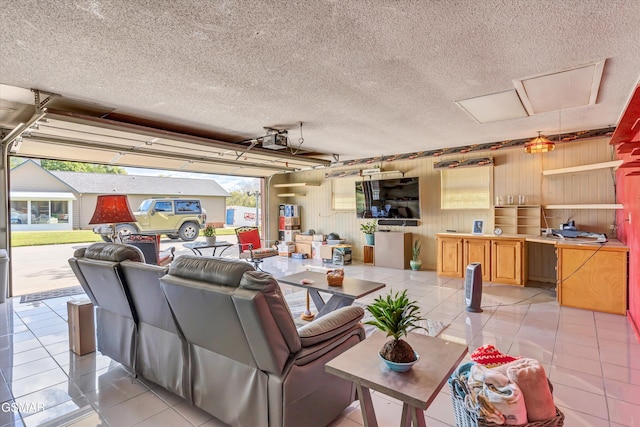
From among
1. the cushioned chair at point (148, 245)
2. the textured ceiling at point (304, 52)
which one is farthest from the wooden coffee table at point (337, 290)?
the cushioned chair at point (148, 245)

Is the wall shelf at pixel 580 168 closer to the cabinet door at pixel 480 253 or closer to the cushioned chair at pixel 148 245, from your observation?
the cabinet door at pixel 480 253

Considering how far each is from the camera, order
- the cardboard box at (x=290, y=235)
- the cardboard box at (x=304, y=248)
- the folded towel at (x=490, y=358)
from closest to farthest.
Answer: the folded towel at (x=490, y=358) → the cardboard box at (x=304, y=248) → the cardboard box at (x=290, y=235)

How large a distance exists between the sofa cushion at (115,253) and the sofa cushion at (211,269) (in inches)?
26.1

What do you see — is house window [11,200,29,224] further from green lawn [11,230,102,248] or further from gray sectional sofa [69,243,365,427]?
gray sectional sofa [69,243,365,427]

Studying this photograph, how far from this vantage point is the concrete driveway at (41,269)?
18.1ft

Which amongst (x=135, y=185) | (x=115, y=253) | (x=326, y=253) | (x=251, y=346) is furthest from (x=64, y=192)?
(x=251, y=346)

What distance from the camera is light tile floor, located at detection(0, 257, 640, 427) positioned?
2.08m

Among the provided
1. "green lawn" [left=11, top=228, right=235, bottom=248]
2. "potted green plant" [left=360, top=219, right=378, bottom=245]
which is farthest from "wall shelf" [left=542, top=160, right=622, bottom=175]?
"green lawn" [left=11, top=228, right=235, bottom=248]

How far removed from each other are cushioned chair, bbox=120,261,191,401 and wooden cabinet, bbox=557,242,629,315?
4709mm

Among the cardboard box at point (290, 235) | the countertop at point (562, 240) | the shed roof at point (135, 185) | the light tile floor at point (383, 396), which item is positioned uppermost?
the shed roof at point (135, 185)

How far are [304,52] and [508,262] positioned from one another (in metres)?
4.91

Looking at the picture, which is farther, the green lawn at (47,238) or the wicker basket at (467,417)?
the green lawn at (47,238)

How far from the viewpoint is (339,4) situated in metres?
1.79

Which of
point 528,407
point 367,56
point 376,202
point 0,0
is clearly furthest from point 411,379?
point 376,202
